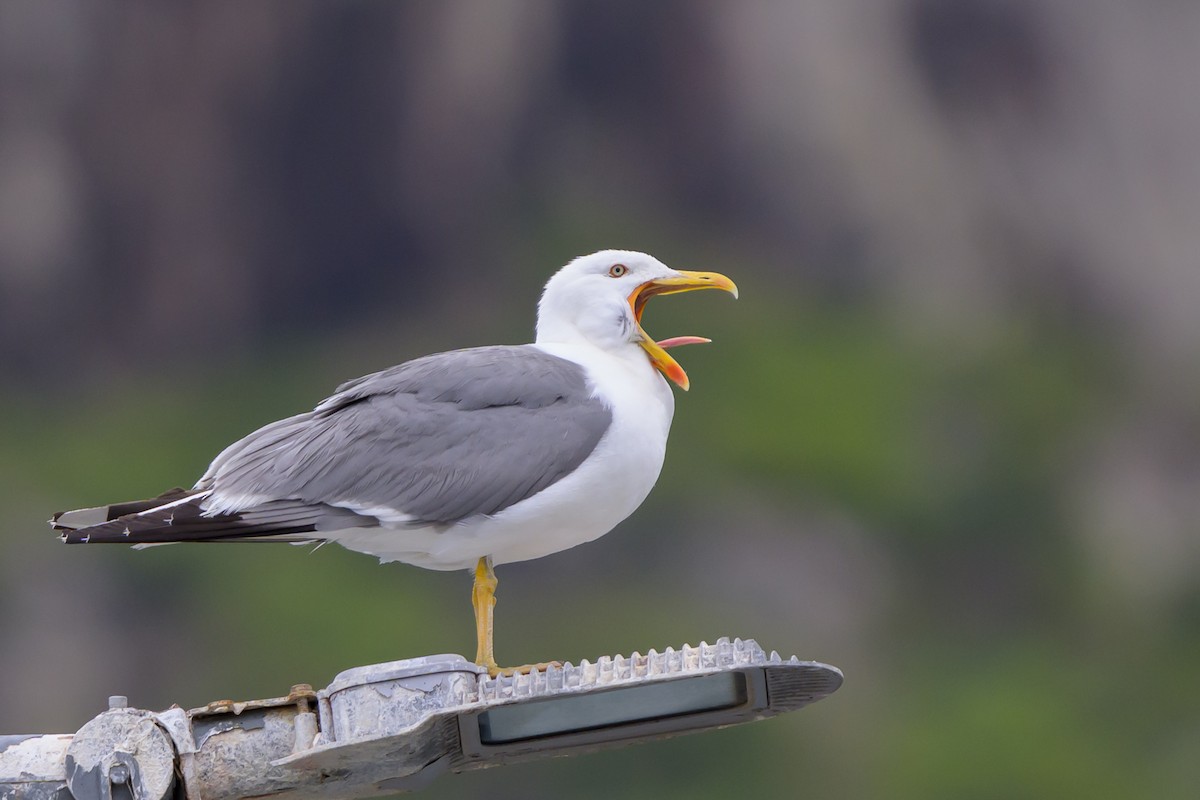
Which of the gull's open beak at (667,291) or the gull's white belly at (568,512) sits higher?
the gull's open beak at (667,291)

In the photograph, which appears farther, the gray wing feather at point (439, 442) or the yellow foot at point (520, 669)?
the gray wing feather at point (439, 442)

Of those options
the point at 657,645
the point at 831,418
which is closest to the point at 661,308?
the point at 831,418

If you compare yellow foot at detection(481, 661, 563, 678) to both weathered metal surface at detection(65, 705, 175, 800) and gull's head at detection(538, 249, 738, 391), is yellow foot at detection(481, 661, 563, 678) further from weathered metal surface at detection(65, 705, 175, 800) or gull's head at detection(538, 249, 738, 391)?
gull's head at detection(538, 249, 738, 391)

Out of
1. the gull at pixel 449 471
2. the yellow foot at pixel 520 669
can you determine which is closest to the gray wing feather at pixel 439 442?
the gull at pixel 449 471

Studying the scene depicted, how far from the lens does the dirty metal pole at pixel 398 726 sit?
7.56 ft

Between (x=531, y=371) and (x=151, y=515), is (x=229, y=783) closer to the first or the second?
(x=151, y=515)

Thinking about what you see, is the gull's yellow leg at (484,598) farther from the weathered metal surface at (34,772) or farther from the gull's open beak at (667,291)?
the weathered metal surface at (34,772)

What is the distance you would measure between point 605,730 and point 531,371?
92cm

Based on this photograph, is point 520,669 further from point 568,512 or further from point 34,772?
point 34,772

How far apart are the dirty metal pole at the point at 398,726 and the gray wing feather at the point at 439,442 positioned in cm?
58

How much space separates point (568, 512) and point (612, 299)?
508mm

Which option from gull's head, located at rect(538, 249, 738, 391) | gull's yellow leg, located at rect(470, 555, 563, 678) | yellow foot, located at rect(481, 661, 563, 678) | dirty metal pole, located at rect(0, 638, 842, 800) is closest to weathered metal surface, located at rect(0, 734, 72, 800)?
dirty metal pole, located at rect(0, 638, 842, 800)

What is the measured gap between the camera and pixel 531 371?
311 cm

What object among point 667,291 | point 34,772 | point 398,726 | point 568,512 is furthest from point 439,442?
point 34,772
